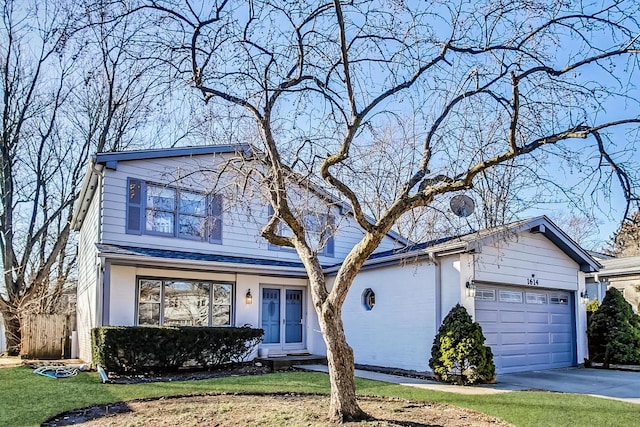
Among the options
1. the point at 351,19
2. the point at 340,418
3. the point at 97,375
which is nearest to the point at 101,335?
the point at 97,375

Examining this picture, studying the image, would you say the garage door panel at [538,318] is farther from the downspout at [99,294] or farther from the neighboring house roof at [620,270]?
the downspout at [99,294]

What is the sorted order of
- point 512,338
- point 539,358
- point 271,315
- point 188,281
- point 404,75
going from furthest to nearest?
point 271,315
point 188,281
point 539,358
point 512,338
point 404,75

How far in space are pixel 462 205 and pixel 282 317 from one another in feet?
22.9

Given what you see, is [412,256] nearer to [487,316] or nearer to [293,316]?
[487,316]

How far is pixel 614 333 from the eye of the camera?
43.5 feet


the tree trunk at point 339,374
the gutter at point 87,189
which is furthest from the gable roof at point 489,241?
the gutter at point 87,189

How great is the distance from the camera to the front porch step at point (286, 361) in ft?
41.3

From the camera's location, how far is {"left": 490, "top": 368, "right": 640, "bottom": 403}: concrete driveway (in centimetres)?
901

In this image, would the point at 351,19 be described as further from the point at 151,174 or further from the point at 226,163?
the point at 151,174

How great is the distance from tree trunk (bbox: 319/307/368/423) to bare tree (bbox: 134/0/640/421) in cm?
1

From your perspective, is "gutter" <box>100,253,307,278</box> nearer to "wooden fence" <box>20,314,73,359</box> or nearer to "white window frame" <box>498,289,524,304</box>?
"white window frame" <box>498,289,524,304</box>

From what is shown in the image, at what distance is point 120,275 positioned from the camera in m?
12.3

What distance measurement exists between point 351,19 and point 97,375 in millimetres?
8789

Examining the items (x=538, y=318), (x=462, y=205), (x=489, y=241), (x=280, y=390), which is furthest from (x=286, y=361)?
(x=538, y=318)
